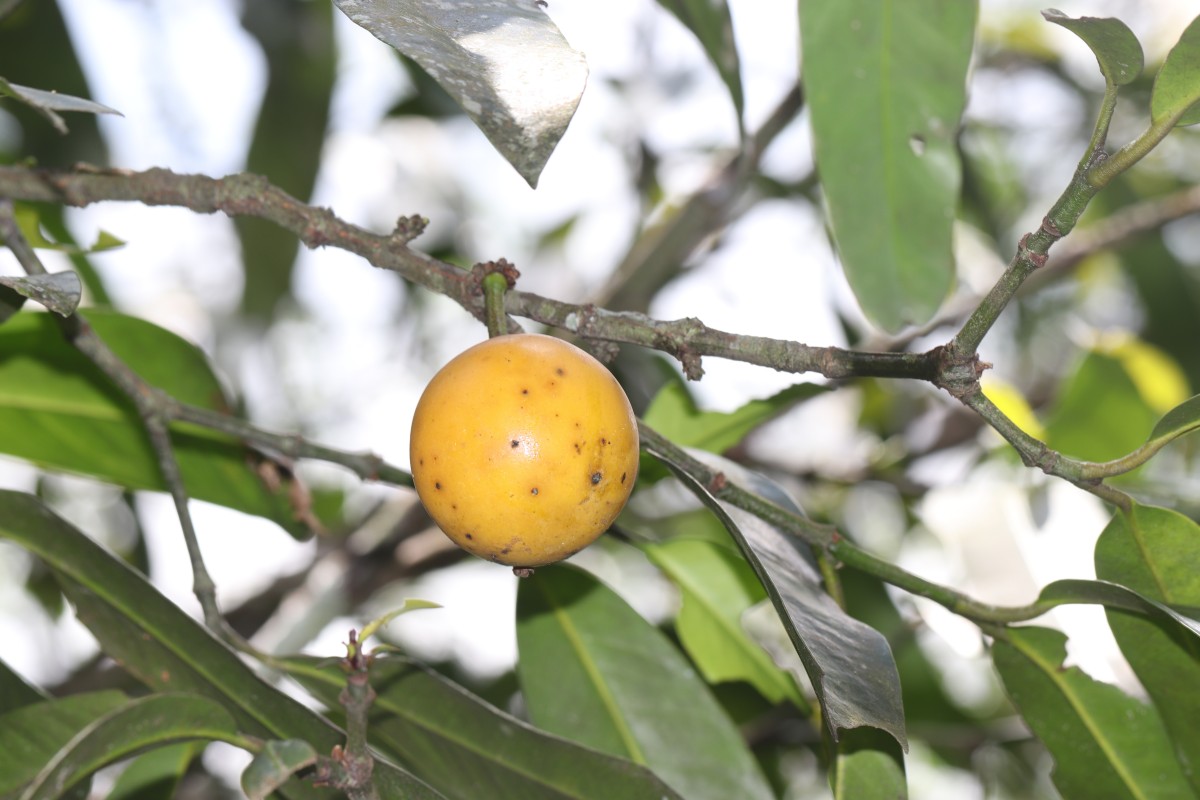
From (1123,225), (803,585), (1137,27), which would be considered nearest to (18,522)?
(803,585)

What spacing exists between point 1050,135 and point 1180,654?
3.12m

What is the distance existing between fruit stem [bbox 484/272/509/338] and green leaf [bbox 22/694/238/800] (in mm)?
441

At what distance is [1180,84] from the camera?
768mm

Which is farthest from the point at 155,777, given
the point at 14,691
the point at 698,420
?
the point at 698,420

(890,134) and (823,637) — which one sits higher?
(890,134)

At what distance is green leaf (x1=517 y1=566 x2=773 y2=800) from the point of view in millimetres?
1238

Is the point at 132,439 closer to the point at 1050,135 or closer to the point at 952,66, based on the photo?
the point at 952,66

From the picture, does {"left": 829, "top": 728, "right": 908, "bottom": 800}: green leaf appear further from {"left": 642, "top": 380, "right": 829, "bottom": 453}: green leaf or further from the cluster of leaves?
{"left": 642, "top": 380, "right": 829, "bottom": 453}: green leaf

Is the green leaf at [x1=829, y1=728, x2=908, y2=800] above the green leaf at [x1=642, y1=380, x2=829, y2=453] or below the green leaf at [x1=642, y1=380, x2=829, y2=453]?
below

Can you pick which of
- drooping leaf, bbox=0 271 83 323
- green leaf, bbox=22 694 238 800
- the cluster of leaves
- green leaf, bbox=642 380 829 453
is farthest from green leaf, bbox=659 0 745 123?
green leaf, bbox=22 694 238 800

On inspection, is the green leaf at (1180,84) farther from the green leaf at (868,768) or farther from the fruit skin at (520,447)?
the green leaf at (868,768)

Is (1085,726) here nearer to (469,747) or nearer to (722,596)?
(722,596)

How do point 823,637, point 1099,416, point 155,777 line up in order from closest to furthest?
point 823,637 → point 155,777 → point 1099,416

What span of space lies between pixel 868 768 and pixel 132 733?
65 cm
